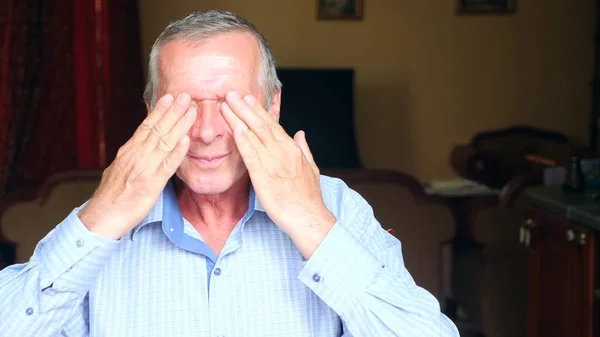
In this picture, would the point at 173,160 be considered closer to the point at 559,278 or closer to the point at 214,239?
the point at 214,239

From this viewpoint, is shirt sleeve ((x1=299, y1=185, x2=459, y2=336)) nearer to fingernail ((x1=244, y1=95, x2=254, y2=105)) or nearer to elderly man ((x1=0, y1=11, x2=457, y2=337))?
elderly man ((x1=0, y1=11, x2=457, y2=337))

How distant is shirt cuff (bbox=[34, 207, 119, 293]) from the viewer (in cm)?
127

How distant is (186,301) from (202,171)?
0.23 m

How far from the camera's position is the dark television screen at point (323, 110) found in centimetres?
483

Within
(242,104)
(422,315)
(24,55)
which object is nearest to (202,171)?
(242,104)

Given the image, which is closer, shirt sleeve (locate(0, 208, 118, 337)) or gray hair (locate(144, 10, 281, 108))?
shirt sleeve (locate(0, 208, 118, 337))

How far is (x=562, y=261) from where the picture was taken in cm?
251

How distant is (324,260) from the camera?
129 centimetres

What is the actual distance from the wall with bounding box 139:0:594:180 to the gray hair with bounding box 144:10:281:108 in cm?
364

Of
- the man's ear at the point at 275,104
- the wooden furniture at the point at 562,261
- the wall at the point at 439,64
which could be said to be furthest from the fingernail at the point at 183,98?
the wall at the point at 439,64

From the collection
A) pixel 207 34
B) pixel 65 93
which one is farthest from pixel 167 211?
pixel 65 93

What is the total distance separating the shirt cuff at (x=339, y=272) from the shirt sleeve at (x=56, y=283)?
12.6 inches

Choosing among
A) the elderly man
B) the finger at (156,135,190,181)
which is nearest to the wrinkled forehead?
the elderly man

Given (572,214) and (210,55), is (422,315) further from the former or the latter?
(572,214)
